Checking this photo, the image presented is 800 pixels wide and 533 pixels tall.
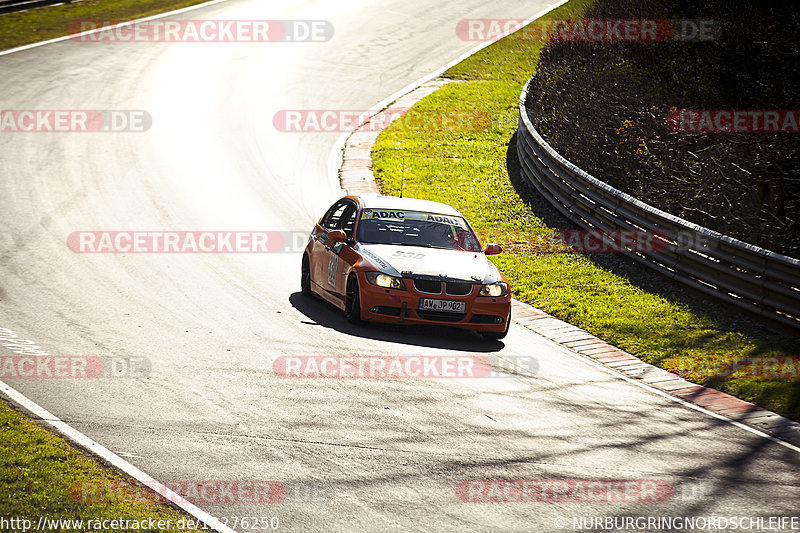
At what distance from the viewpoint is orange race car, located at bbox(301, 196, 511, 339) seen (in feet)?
35.4

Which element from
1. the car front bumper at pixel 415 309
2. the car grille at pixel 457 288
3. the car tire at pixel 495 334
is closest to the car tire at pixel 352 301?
the car front bumper at pixel 415 309

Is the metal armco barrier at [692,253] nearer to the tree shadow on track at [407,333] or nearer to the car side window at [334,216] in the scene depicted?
the tree shadow on track at [407,333]

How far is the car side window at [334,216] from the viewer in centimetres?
1298

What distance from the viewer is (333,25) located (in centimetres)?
3828

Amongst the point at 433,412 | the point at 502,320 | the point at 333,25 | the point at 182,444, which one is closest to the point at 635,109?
the point at 502,320

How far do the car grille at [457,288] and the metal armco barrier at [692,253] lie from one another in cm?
362

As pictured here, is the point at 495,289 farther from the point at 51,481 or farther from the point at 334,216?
the point at 51,481

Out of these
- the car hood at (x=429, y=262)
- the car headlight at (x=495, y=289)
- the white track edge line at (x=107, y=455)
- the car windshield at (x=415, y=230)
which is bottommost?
the car headlight at (x=495, y=289)

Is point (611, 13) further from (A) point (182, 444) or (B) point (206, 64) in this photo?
(A) point (182, 444)

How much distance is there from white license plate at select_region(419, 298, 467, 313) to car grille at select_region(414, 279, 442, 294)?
14cm

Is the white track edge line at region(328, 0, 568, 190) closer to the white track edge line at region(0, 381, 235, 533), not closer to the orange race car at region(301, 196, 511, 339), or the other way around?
the orange race car at region(301, 196, 511, 339)

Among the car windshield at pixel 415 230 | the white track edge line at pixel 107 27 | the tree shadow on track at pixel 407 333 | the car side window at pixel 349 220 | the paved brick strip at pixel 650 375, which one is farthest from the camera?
the white track edge line at pixel 107 27

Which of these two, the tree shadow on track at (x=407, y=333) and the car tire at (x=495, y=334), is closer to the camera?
the tree shadow on track at (x=407, y=333)

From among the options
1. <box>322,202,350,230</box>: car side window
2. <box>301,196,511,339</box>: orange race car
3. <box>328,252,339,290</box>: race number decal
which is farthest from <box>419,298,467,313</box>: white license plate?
<box>322,202,350,230</box>: car side window
